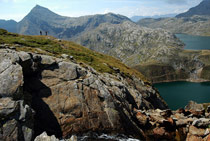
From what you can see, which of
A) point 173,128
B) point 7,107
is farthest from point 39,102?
point 173,128

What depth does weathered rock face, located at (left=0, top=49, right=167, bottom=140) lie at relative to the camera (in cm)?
2480

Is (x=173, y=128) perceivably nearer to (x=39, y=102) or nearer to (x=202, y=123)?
(x=202, y=123)

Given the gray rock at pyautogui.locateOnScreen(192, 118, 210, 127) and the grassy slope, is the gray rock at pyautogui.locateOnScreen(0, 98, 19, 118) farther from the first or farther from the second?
the gray rock at pyautogui.locateOnScreen(192, 118, 210, 127)

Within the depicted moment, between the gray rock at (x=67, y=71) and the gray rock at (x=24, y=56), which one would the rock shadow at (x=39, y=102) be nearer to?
the gray rock at (x=24, y=56)

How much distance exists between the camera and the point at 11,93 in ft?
83.4

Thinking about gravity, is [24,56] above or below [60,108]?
above

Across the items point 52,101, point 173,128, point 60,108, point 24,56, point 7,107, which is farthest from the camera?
point 173,128

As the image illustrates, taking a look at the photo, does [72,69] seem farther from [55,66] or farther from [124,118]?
[124,118]

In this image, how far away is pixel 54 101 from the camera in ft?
109

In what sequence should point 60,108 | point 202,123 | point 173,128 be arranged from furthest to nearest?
point 173,128, point 202,123, point 60,108

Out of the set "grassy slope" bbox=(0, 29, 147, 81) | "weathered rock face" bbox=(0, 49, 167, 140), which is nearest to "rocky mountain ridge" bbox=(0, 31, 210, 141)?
"weathered rock face" bbox=(0, 49, 167, 140)

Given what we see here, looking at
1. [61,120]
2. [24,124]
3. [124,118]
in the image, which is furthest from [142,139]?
[24,124]

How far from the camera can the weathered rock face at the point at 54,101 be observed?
24.8m

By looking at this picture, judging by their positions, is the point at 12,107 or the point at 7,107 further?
the point at 12,107
